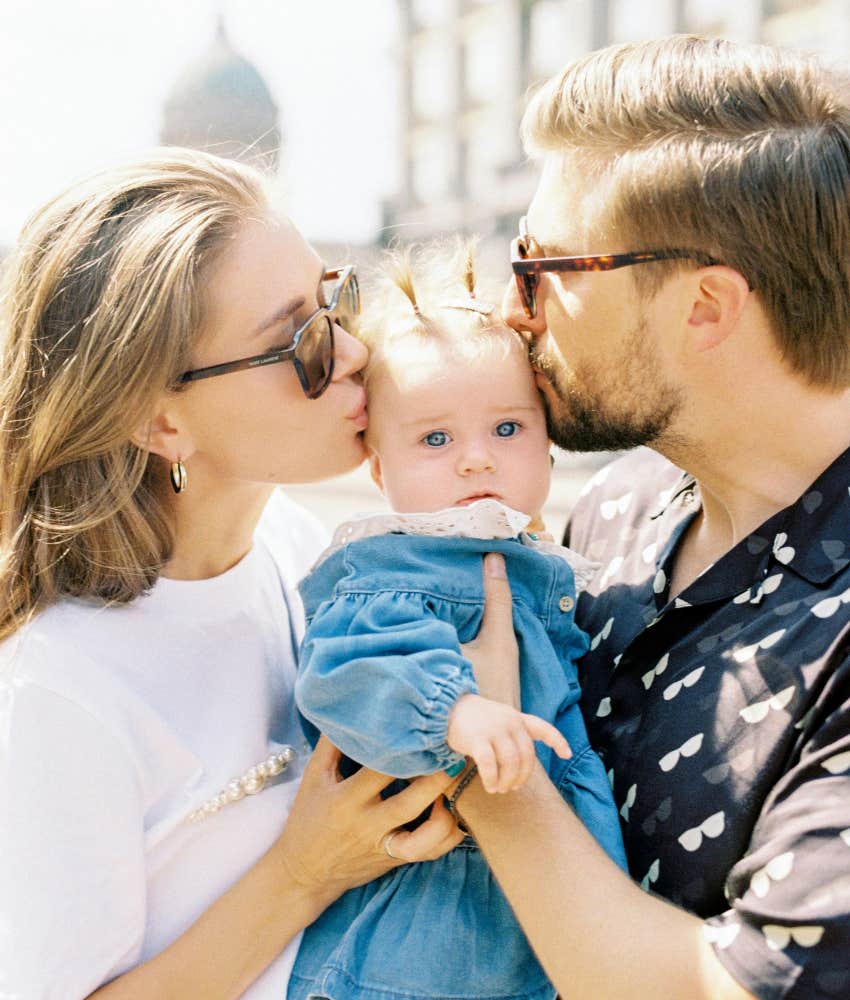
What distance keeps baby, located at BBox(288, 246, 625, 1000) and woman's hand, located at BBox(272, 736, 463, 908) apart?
68 millimetres

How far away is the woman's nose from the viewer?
119 inches

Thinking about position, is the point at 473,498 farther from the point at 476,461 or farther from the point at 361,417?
the point at 361,417

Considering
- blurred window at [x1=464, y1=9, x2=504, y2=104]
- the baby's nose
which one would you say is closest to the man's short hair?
the baby's nose

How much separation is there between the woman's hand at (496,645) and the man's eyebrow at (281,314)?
716mm

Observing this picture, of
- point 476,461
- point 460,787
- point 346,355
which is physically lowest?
point 460,787

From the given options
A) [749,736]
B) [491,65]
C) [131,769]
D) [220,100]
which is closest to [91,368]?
[131,769]

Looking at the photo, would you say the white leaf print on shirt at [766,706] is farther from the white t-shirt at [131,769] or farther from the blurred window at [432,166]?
the blurred window at [432,166]

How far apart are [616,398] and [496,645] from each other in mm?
685

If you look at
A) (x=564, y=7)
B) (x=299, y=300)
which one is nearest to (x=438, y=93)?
(x=564, y=7)

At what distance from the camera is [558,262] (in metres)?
2.97

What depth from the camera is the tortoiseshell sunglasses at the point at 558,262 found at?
2.89 m

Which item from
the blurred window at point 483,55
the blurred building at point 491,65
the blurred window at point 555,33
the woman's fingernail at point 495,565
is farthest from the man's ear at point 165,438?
the blurred window at point 483,55

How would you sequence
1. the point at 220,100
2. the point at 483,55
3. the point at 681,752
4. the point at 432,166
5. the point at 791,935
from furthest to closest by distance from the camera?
1. the point at 432,166
2. the point at 483,55
3. the point at 220,100
4. the point at 681,752
5. the point at 791,935

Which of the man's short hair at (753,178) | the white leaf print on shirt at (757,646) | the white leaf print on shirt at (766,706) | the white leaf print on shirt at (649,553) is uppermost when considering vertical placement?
the man's short hair at (753,178)
